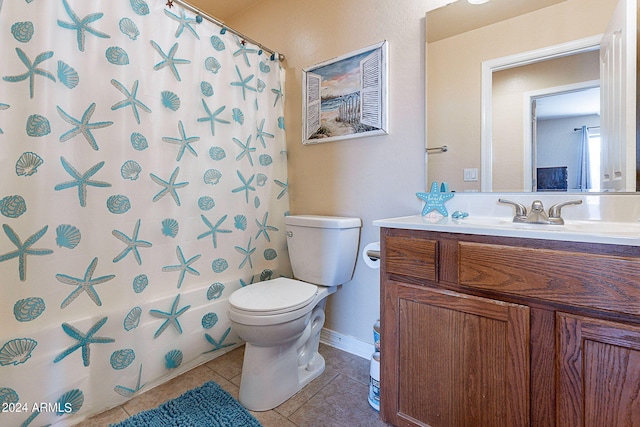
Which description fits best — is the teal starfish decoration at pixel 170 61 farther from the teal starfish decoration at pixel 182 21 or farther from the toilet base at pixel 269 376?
the toilet base at pixel 269 376

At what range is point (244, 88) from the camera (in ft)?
5.70

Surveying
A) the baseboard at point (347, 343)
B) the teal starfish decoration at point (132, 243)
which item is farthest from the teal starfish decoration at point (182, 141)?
the baseboard at point (347, 343)

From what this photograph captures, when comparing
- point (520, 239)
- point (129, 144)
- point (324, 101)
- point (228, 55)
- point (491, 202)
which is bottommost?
point (520, 239)

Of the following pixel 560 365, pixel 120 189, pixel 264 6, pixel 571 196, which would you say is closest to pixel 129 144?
pixel 120 189

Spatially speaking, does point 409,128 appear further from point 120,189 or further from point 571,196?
point 120,189

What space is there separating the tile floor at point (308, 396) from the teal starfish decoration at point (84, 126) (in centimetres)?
112

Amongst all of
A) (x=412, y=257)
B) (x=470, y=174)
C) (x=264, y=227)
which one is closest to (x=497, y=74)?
(x=470, y=174)

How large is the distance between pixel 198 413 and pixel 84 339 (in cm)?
55

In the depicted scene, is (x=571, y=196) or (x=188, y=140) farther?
(x=188, y=140)

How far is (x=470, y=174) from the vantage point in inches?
54.1

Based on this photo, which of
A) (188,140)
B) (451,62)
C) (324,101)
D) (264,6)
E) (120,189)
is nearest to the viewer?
(120,189)

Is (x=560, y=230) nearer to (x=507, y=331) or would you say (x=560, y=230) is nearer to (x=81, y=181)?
(x=507, y=331)

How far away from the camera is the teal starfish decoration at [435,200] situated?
1335 millimetres

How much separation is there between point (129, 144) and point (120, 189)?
0.66ft
